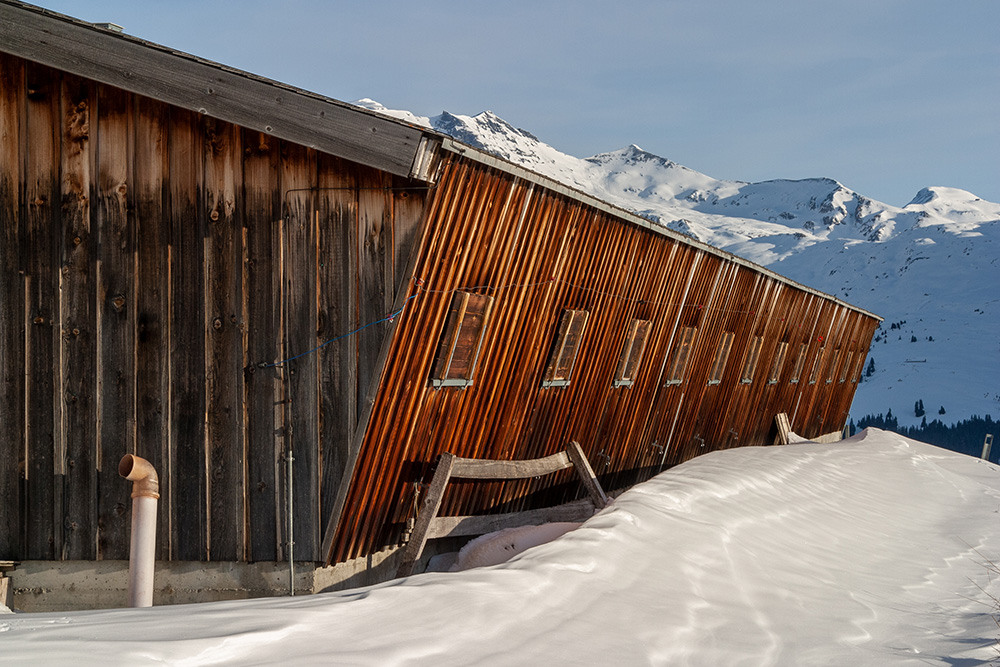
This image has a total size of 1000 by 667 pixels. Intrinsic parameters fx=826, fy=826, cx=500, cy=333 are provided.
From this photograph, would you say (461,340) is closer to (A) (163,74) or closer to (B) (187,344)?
(B) (187,344)

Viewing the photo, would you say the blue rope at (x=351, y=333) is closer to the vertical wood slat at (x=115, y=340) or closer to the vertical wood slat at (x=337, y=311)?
the vertical wood slat at (x=337, y=311)

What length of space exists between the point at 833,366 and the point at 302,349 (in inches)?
794

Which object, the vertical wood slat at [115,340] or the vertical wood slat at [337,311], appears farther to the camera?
the vertical wood slat at [115,340]

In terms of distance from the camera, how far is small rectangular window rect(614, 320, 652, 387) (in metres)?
10.6

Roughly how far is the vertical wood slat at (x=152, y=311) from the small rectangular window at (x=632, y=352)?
19.0 ft

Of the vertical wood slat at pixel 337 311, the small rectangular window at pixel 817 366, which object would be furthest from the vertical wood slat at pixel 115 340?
the small rectangular window at pixel 817 366

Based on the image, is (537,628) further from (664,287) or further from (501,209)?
(664,287)

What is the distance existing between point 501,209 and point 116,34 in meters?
3.28

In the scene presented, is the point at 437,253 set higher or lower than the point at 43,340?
higher

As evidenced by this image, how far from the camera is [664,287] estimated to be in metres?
→ 11.1

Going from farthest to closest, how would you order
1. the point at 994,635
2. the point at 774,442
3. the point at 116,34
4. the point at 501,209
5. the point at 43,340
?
the point at 774,442 → the point at 501,209 → the point at 43,340 → the point at 116,34 → the point at 994,635

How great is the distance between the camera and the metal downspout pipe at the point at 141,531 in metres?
5.45

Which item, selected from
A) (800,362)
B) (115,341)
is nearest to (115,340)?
(115,341)

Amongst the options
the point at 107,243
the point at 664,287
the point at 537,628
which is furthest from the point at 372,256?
the point at 664,287
